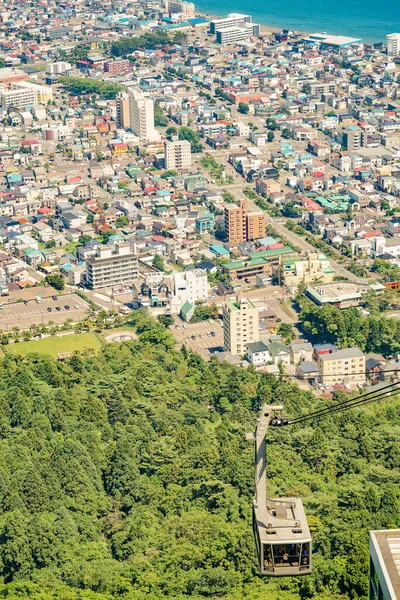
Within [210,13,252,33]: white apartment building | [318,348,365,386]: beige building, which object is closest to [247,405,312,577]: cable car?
[318,348,365,386]: beige building

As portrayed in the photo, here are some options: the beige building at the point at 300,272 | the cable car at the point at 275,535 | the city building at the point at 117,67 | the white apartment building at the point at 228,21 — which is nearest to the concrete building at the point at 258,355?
the beige building at the point at 300,272

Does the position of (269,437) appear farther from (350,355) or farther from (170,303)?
(170,303)

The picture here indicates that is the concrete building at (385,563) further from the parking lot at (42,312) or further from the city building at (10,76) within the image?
the city building at (10,76)

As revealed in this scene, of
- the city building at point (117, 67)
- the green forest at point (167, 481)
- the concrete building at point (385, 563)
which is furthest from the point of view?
the city building at point (117, 67)

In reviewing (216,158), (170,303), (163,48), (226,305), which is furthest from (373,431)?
(163,48)

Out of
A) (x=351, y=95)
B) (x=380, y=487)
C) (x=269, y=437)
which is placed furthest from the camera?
(x=351, y=95)

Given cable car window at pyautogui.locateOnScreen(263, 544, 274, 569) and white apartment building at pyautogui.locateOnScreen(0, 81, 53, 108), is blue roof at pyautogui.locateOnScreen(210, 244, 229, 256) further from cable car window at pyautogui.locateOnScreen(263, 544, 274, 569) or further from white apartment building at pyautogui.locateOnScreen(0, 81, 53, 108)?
cable car window at pyautogui.locateOnScreen(263, 544, 274, 569)
